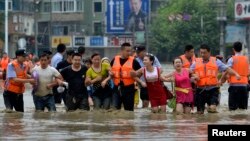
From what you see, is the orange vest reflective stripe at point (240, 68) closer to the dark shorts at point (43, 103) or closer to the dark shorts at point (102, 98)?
the dark shorts at point (102, 98)

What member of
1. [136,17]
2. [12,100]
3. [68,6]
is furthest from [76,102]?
[68,6]

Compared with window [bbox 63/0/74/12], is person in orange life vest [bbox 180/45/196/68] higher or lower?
lower

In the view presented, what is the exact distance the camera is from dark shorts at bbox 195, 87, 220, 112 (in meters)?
→ 17.5

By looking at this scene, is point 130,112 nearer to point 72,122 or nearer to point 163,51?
point 72,122

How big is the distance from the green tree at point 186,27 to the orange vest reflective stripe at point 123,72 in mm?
74887

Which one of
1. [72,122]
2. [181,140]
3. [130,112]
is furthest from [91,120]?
[181,140]

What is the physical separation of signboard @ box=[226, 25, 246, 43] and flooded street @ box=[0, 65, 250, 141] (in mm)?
70735

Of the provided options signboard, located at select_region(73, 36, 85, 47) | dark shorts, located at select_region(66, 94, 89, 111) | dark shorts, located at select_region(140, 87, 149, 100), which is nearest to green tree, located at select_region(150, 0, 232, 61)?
signboard, located at select_region(73, 36, 85, 47)

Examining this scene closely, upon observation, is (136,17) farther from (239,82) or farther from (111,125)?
(111,125)

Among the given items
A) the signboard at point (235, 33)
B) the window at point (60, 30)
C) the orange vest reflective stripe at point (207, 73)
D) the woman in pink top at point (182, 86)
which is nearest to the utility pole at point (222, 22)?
the signboard at point (235, 33)

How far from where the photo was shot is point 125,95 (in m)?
17.9

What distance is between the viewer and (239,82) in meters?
18.4

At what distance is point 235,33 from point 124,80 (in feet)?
238

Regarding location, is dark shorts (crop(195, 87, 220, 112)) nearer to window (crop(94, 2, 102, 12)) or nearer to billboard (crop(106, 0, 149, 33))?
billboard (crop(106, 0, 149, 33))
